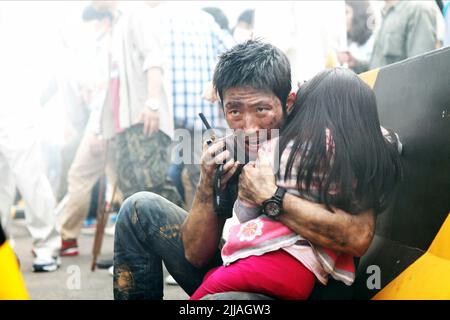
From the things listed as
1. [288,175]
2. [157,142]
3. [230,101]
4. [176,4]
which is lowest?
[157,142]

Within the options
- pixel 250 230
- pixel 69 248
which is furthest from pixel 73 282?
pixel 250 230

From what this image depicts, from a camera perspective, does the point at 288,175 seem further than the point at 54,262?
No

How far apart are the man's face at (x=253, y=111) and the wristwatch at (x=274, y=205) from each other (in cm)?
19

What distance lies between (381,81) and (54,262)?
111 inches

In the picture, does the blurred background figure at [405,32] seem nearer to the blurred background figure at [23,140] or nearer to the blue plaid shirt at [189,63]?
the blue plaid shirt at [189,63]

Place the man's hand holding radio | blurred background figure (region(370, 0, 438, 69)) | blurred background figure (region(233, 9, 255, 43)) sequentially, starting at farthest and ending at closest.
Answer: blurred background figure (region(233, 9, 255, 43))
blurred background figure (region(370, 0, 438, 69))
the man's hand holding radio

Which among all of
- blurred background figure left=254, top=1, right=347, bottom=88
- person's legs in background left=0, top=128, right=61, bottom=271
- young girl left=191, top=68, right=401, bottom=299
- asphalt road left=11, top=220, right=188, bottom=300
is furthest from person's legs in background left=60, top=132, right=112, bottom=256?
young girl left=191, top=68, right=401, bottom=299

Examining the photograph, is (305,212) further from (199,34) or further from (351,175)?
(199,34)

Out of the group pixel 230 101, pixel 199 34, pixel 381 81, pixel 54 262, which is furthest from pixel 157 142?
pixel 230 101

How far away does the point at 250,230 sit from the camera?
5.56 ft

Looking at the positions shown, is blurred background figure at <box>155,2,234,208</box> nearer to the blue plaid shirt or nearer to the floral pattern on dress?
the blue plaid shirt

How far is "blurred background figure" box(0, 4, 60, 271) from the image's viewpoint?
13.8ft

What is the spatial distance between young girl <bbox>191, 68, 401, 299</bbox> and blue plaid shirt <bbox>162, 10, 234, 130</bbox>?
7.74 feet

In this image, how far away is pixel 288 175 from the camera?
5.56 ft
